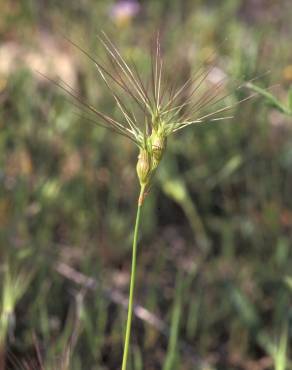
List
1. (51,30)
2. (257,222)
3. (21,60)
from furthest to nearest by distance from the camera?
1. (51,30)
2. (21,60)
3. (257,222)

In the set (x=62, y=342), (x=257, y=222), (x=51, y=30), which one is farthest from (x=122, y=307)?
(x=51, y=30)

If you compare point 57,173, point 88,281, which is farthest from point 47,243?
point 57,173

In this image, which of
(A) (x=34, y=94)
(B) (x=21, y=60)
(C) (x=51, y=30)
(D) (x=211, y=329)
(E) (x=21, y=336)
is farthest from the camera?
(C) (x=51, y=30)


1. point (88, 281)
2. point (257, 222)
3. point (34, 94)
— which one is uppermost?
point (34, 94)

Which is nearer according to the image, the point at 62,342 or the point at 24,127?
the point at 62,342

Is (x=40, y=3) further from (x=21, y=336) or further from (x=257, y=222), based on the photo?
(x=21, y=336)

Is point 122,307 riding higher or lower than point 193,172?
lower
